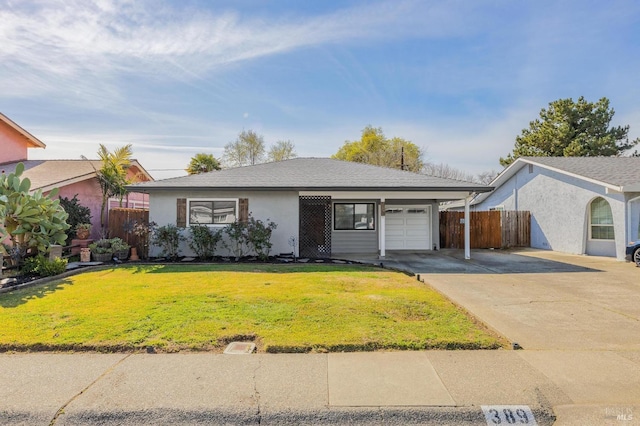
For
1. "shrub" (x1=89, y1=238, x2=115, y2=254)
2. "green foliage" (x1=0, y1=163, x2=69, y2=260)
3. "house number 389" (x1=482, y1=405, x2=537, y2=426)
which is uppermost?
"green foliage" (x1=0, y1=163, x2=69, y2=260)

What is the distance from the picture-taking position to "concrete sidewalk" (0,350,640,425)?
284 centimetres

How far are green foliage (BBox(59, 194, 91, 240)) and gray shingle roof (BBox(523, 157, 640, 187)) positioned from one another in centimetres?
1915

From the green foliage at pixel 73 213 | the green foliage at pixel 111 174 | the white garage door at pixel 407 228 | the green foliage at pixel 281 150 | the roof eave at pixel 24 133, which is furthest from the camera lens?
the green foliage at pixel 281 150

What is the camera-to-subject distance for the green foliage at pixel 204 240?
37.7ft

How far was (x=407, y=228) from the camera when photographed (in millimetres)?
15469

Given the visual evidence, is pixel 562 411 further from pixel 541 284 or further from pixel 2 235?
pixel 2 235

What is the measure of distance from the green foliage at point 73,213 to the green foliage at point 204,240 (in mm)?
4455

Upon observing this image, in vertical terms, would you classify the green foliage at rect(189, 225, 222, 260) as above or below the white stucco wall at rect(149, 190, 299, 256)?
below

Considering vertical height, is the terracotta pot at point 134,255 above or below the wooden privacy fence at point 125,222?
below

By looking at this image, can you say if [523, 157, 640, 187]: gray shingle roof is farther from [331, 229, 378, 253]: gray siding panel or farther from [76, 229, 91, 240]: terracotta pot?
[76, 229, 91, 240]: terracotta pot

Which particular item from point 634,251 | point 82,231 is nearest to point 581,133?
point 634,251

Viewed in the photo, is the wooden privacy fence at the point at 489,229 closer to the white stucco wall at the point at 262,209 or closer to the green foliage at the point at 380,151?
the white stucco wall at the point at 262,209

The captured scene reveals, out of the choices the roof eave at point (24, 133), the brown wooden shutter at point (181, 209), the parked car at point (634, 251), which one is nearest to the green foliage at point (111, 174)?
the brown wooden shutter at point (181, 209)

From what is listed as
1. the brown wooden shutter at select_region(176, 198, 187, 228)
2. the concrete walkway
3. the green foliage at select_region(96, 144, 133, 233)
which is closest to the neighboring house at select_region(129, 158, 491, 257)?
the brown wooden shutter at select_region(176, 198, 187, 228)
